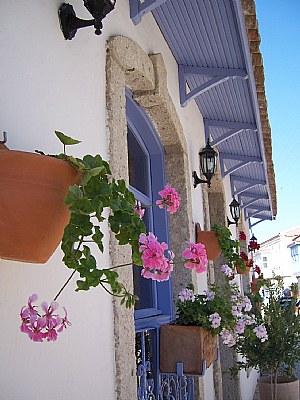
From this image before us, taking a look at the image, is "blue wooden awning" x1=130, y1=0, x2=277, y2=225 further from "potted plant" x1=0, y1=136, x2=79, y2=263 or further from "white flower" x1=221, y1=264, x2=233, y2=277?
"potted plant" x1=0, y1=136, x2=79, y2=263

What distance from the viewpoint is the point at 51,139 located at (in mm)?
1955

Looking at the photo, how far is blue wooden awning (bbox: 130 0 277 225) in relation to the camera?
144 inches

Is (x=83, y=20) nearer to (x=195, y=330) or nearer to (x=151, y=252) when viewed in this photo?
(x=151, y=252)

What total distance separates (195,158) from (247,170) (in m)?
3.71

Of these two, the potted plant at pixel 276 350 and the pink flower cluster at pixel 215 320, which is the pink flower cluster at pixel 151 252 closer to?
the pink flower cluster at pixel 215 320

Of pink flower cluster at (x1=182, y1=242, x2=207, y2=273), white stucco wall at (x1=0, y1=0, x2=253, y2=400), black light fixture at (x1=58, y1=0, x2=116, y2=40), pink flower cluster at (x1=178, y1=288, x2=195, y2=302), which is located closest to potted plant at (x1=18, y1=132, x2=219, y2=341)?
white stucco wall at (x1=0, y1=0, x2=253, y2=400)

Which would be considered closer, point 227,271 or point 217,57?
point 217,57

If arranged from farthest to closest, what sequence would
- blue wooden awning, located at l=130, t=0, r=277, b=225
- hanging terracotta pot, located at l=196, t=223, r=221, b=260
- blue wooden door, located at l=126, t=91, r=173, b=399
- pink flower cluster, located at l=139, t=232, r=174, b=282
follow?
hanging terracotta pot, located at l=196, t=223, r=221, b=260 < blue wooden awning, located at l=130, t=0, r=277, b=225 < blue wooden door, located at l=126, t=91, r=173, b=399 < pink flower cluster, located at l=139, t=232, r=174, b=282

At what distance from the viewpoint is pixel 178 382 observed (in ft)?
12.4

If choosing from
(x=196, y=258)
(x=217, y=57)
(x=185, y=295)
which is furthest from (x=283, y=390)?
(x=196, y=258)

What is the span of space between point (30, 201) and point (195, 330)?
7.59ft

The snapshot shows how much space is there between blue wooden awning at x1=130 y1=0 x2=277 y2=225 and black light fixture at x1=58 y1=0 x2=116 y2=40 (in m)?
0.99

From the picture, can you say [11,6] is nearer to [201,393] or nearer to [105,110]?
[105,110]

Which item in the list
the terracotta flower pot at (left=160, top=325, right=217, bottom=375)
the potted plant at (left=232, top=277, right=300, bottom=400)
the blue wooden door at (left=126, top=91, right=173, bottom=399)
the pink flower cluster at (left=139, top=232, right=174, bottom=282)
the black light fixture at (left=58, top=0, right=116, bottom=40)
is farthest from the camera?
the potted plant at (left=232, top=277, right=300, bottom=400)
